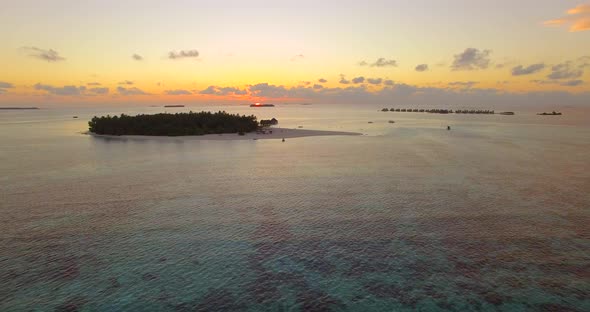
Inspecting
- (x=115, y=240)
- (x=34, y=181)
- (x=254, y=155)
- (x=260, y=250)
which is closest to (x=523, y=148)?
(x=254, y=155)

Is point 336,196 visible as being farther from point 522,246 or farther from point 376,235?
point 522,246

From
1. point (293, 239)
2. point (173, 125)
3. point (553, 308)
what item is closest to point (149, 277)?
point (293, 239)

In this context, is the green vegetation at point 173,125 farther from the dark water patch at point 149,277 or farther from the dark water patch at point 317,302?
the dark water patch at point 317,302

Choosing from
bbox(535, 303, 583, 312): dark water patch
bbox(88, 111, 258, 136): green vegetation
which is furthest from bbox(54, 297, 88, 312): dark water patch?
bbox(88, 111, 258, 136): green vegetation

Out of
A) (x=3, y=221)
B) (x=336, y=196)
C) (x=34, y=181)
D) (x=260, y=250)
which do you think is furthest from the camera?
(x=34, y=181)

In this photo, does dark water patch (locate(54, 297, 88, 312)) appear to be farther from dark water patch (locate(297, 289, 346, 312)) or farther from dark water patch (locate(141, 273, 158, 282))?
dark water patch (locate(297, 289, 346, 312))

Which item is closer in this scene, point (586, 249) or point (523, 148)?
point (586, 249)
